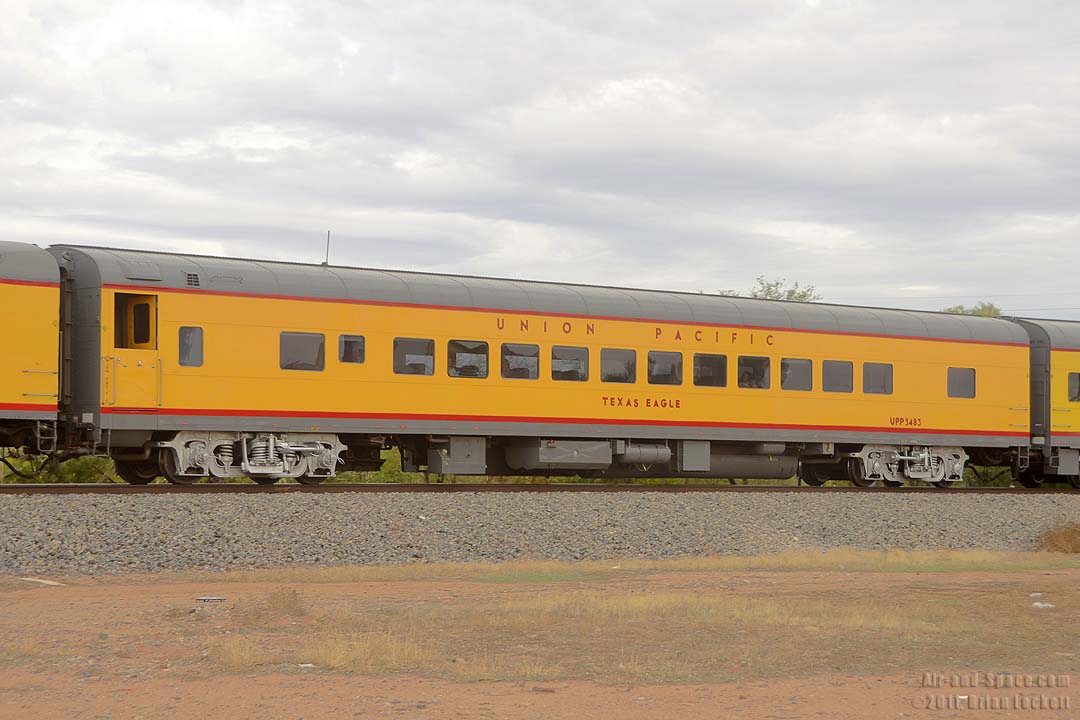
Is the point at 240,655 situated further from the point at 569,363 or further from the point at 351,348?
the point at 569,363

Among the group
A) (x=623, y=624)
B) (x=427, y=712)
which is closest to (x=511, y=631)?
(x=623, y=624)

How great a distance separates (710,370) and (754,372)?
3.29 ft

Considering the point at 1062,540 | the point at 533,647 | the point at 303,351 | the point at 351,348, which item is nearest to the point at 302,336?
the point at 303,351

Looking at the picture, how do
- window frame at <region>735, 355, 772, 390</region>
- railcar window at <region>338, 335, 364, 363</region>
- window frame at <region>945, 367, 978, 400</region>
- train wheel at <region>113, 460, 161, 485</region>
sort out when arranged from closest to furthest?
railcar window at <region>338, 335, 364, 363</region> < train wheel at <region>113, 460, 161, 485</region> < window frame at <region>735, 355, 772, 390</region> < window frame at <region>945, 367, 978, 400</region>

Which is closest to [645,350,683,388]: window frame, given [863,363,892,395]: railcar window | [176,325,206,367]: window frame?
[863,363,892,395]: railcar window

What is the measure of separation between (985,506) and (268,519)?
12.3 meters

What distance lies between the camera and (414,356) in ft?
70.2

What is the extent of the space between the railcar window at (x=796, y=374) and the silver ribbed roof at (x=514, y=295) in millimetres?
711

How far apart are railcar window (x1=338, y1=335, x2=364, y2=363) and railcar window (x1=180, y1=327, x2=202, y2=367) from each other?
232 cm

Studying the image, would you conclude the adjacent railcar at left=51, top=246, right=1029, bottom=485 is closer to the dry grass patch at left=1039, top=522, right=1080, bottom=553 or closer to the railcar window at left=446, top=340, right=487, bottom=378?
the railcar window at left=446, top=340, right=487, bottom=378

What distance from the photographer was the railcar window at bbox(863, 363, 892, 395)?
83.6 feet

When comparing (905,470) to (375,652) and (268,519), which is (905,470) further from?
(375,652)

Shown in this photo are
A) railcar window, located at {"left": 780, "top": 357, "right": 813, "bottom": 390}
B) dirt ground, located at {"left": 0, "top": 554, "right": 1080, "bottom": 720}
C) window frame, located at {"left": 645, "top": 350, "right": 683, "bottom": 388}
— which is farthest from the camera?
railcar window, located at {"left": 780, "top": 357, "right": 813, "bottom": 390}

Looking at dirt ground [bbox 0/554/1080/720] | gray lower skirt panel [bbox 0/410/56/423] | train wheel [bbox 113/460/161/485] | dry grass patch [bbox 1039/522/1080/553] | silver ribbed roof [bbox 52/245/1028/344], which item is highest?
silver ribbed roof [bbox 52/245/1028/344]
